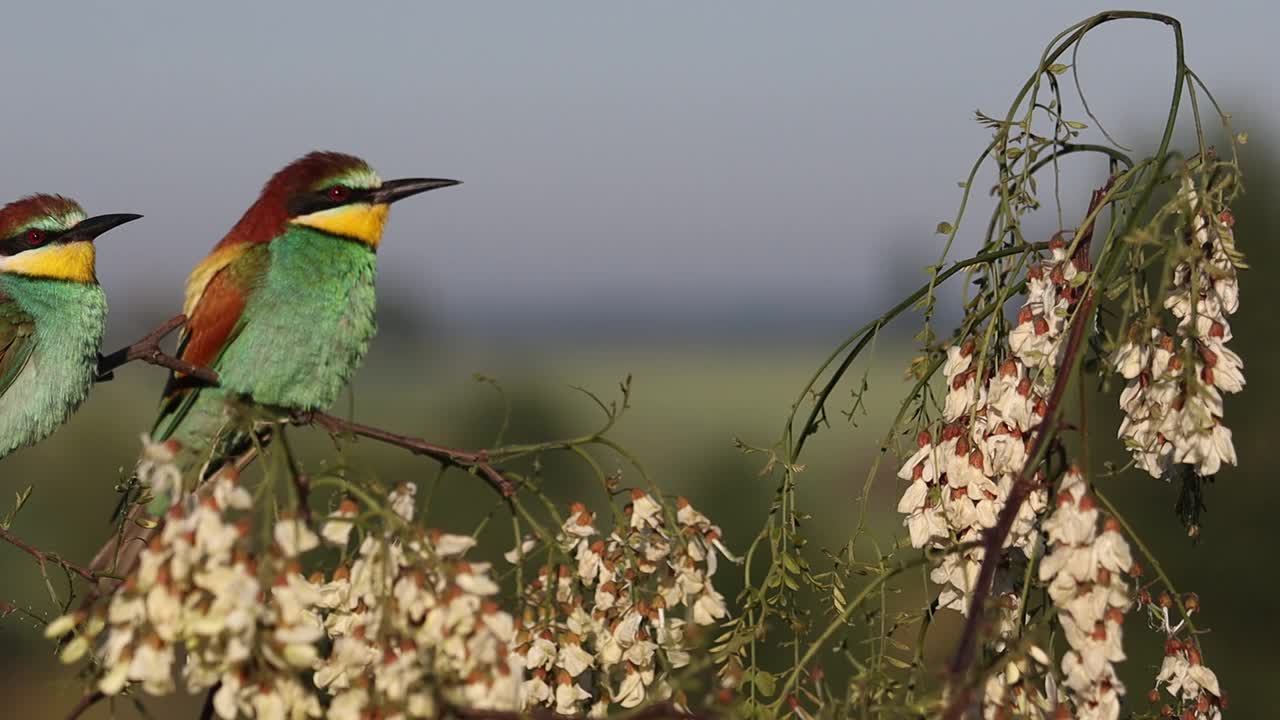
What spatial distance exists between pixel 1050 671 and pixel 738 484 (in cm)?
1256

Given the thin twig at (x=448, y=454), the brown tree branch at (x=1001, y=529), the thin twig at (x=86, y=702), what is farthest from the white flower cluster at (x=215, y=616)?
the brown tree branch at (x=1001, y=529)

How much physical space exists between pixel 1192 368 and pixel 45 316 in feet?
11.4

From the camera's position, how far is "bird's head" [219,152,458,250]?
3.89 meters

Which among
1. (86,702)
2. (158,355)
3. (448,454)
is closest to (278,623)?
(86,702)

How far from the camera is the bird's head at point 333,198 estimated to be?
3.89 m

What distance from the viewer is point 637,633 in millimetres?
1993

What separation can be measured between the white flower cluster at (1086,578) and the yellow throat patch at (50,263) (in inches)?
133

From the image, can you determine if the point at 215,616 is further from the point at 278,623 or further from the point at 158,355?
the point at 158,355

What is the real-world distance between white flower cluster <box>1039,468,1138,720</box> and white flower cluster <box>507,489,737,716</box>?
0.51 m

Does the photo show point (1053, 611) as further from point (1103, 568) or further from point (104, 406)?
point (104, 406)

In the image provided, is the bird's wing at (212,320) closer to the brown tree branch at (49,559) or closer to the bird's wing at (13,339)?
the bird's wing at (13,339)

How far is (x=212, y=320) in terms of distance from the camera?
390 cm

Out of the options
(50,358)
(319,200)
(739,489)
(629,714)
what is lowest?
(739,489)

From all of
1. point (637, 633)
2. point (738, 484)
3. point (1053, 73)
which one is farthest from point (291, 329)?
point (738, 484)
